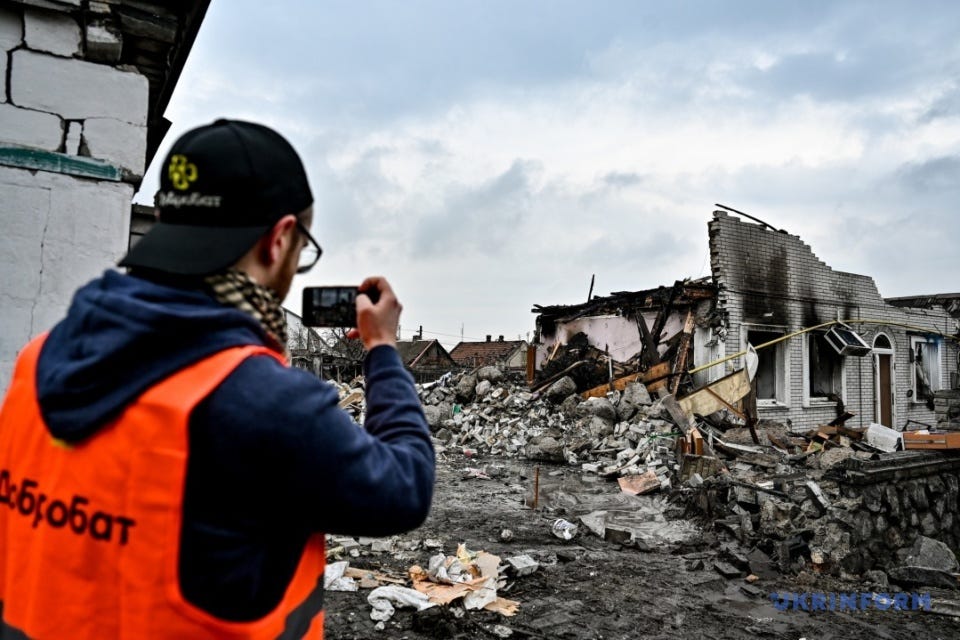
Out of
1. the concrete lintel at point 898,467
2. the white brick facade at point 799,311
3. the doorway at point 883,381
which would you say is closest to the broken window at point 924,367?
the white brick facade at point 799,311

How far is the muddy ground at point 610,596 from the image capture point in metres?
4.29

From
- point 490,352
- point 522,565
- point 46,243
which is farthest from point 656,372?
point 490,352

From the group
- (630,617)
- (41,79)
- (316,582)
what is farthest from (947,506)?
(41,79)

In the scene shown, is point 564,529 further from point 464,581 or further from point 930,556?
point 930,556

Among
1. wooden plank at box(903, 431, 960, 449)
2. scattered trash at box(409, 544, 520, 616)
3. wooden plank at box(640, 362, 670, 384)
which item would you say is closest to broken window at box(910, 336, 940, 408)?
wooden plank at box(640, 362, 670, 384)

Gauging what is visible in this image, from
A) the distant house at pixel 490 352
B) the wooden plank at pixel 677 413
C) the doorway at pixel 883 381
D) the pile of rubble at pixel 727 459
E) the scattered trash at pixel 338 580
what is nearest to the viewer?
the scattered trash at pixel 338 580

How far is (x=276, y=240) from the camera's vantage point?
1099 mm

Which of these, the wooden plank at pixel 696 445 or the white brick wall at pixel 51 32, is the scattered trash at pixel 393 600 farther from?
the wooden plank at pixel 696 445

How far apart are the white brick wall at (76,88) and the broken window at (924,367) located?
19120mm

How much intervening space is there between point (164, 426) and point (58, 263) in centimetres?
310

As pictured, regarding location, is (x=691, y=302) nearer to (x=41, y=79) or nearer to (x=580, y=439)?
(x=580, y=439)

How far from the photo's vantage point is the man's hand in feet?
4.23

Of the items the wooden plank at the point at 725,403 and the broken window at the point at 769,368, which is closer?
the wooden plank at the point at 725,403

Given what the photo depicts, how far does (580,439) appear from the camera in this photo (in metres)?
12.3
